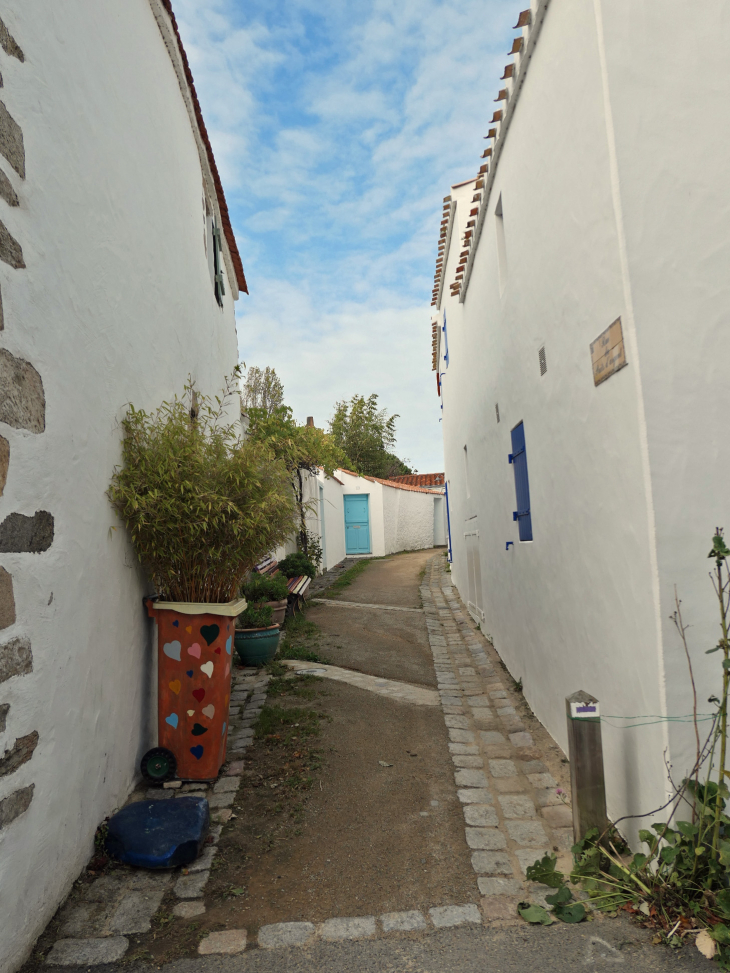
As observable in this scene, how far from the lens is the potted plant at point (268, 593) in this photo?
22.9 ft

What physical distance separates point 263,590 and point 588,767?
193 inches

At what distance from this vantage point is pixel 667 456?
92.6 inches

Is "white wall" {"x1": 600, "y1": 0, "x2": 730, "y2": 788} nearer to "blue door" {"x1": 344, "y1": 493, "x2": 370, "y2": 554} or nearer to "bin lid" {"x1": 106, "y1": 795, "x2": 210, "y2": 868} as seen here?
"bin lid" {"x1": 106, "y1": 795, "x2": 210, "y2": 868}

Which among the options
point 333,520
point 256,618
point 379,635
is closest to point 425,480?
point 333,520

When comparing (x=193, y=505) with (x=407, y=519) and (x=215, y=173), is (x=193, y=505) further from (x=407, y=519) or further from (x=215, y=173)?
(x=407, y=519)

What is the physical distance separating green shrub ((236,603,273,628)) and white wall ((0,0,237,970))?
2.39 meters

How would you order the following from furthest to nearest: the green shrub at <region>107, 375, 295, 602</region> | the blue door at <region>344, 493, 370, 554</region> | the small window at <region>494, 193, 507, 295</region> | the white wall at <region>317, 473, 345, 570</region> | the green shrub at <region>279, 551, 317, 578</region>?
1. the blue door at <region>344, 493, 370, 554</region>
2. the white wall at <region>317, 473, 345, 570</region>
3. the green shrub at <region>279, 551, 317, 578</region>
4. the small window at <region>494, 193, 507, 295</region>
5. the green shrub at <region>107, 375, 295, 602</region>

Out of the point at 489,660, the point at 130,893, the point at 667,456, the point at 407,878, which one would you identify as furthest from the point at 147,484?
the point at 489,660

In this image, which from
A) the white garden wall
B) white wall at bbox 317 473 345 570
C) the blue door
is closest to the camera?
white wall at bbox 317 473 345 570

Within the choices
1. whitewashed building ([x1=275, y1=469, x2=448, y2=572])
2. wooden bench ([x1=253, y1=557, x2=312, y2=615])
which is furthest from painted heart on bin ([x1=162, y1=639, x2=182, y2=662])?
whitewashed building ([x1=275, y1=469, x2=448, y2=572])

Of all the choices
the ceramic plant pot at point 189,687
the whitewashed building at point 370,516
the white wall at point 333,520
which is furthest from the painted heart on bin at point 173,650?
the white wall at point 333,520

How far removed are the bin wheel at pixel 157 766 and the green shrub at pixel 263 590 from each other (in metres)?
3.35

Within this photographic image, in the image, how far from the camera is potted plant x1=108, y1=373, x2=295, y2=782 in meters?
3.45

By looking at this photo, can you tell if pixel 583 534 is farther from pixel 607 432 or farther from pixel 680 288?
pixel 680 288
